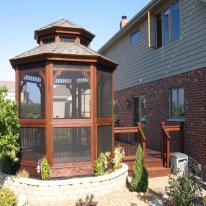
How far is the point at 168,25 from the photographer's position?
12.5 metres

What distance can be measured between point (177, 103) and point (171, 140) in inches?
62.6

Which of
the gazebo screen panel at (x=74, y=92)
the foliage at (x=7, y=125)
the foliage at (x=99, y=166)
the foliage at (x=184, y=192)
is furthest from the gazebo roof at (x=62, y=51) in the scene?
the foliage at (x=184, y=192)

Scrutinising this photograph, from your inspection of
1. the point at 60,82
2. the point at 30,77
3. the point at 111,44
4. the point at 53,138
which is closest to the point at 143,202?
the point at 53,138

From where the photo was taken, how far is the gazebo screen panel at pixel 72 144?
9000mm

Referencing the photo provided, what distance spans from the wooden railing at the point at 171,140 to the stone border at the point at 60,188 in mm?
2833

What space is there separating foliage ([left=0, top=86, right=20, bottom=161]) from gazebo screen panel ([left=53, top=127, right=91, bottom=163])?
Answer: 4.26ft

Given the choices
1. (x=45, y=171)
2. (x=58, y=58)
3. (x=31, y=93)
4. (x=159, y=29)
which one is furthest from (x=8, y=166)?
(x=159, y=29)

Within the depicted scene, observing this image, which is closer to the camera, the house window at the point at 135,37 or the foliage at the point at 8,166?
the foliage at the point at 8,166

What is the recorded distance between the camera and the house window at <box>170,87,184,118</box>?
450 inches

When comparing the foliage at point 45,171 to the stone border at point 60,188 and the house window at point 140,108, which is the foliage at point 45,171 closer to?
the stone border at point 60,188

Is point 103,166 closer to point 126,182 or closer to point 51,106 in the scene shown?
point 126,182

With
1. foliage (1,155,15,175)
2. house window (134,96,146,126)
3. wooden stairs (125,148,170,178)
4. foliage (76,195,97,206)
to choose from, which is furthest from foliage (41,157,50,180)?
house window (134,96,146,126)

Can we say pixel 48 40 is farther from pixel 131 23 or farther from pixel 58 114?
pixel 131 23

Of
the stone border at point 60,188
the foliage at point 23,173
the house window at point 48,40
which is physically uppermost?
the house window at point 48,40
